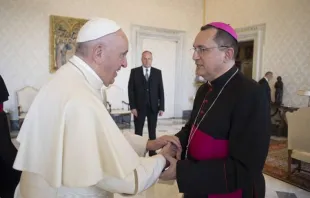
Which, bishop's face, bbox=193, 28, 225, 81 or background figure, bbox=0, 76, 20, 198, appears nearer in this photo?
bishop's face, bbox=193, 28, 225, 81

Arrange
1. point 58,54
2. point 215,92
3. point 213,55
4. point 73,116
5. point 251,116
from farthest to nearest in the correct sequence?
1. point 58,54
2. point 215,92
3. point 213,55
4. point 251,116
5. point 73,116

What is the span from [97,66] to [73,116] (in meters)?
0.32

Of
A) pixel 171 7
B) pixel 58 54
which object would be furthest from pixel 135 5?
pixel 58 54

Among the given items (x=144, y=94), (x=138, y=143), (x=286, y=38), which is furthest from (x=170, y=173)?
(x=286, y=38)

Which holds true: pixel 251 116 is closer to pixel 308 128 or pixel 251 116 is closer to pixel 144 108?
pixel 308 128

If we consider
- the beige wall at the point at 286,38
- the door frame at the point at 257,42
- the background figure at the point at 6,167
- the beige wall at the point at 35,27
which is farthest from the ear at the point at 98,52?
Result: the door frame at the point at 257,42

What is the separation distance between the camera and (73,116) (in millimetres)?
1206

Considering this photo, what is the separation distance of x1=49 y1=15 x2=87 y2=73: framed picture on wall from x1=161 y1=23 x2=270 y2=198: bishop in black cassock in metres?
6.85

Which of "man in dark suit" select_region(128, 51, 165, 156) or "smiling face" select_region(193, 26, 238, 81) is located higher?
"smiling face" select_region(193, 26, 238, 81)

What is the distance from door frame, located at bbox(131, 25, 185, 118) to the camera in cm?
875

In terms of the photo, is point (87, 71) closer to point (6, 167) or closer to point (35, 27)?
point (6, 167)

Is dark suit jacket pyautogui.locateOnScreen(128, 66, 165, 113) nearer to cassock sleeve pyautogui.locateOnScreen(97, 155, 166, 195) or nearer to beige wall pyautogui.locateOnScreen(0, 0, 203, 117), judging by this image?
beige wall pyautogui.locateOnScreen(0, 0, 203, 117)

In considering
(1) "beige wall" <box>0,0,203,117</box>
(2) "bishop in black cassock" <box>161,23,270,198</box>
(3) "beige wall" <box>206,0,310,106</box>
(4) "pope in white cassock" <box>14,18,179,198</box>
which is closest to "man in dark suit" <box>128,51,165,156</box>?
(1) "beige wall" <box>0,0,203,117</box>

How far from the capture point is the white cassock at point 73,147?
1191 mm
